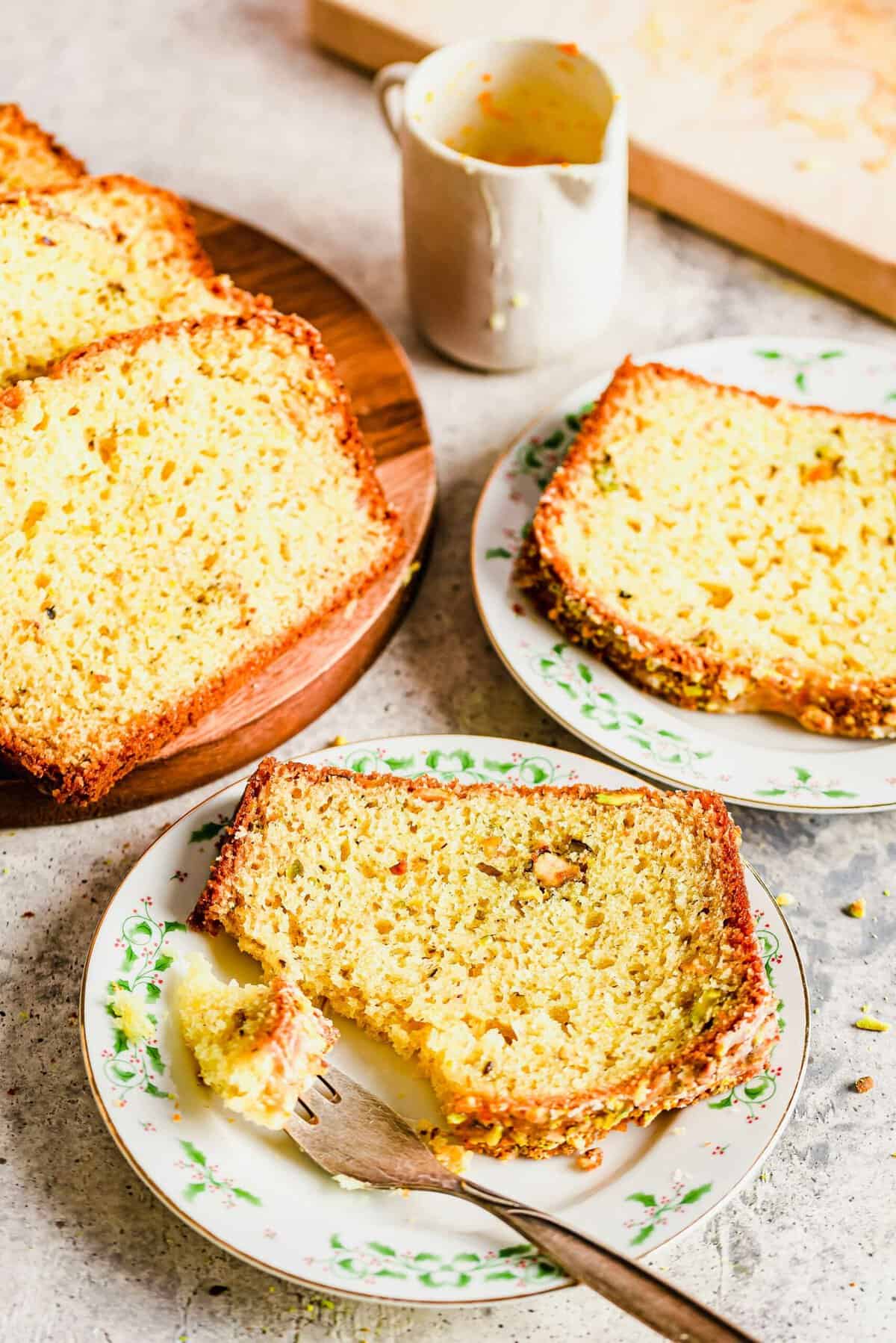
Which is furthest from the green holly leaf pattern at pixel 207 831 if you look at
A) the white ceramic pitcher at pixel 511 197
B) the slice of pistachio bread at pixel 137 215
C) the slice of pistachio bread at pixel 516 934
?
the white ceramic pitcher at pixel 511 197

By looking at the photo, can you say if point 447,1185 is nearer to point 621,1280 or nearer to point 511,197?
point 621,1280

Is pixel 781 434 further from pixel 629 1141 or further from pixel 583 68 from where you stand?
pixel 629 1141

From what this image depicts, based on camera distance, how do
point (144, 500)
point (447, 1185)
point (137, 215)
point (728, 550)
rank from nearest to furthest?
point (447, 1185), point (144, 500), point (728, 550), point (137, 215)

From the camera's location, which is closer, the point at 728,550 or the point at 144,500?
the point at 144,500

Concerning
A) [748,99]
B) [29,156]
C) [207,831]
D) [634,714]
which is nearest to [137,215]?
[29,156]

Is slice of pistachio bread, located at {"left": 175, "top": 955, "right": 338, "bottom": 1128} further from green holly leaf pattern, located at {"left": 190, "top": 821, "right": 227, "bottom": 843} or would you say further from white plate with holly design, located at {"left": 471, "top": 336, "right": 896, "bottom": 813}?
white plate with holly design, located at {"left": 471, "top": 336, "right": 896, "bottom": 813}

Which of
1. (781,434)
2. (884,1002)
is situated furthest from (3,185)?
(884,1002)

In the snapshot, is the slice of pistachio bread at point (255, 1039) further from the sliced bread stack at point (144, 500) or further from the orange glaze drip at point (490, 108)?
the orange glaze drip at point (490, 108)
